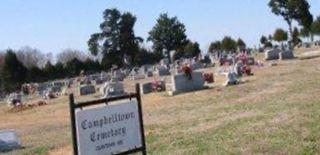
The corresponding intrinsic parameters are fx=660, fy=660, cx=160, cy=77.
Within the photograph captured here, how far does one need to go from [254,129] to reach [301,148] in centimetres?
262

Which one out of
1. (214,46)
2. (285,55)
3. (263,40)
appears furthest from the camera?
(214,46)

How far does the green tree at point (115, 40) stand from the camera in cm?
8300

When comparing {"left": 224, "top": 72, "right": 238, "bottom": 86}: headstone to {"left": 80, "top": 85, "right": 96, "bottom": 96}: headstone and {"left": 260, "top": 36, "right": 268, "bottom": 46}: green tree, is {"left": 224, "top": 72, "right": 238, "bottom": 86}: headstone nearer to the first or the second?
{"left": 80, "top": 85, "right": 96, "bottom": 96}: headstone

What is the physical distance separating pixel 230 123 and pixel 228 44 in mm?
75392

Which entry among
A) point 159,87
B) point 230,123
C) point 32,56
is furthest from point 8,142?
point 32,56

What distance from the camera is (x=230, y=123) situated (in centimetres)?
1521

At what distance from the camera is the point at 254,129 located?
1352 centimetres

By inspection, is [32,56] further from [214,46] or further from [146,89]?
[146,89]

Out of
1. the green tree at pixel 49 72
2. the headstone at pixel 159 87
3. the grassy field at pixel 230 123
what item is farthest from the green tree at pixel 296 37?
the grassy field at pixel 230 123

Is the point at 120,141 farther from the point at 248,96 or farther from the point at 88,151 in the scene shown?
the point at 248,96

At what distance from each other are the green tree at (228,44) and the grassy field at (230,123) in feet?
200

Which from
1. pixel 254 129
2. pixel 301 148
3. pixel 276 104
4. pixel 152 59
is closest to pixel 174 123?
pixel 276 104

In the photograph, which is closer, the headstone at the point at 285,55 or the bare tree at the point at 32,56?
the headstone at the point at 285,55

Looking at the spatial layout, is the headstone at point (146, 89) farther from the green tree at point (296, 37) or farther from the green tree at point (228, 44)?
the green tree at point (228, 44)
